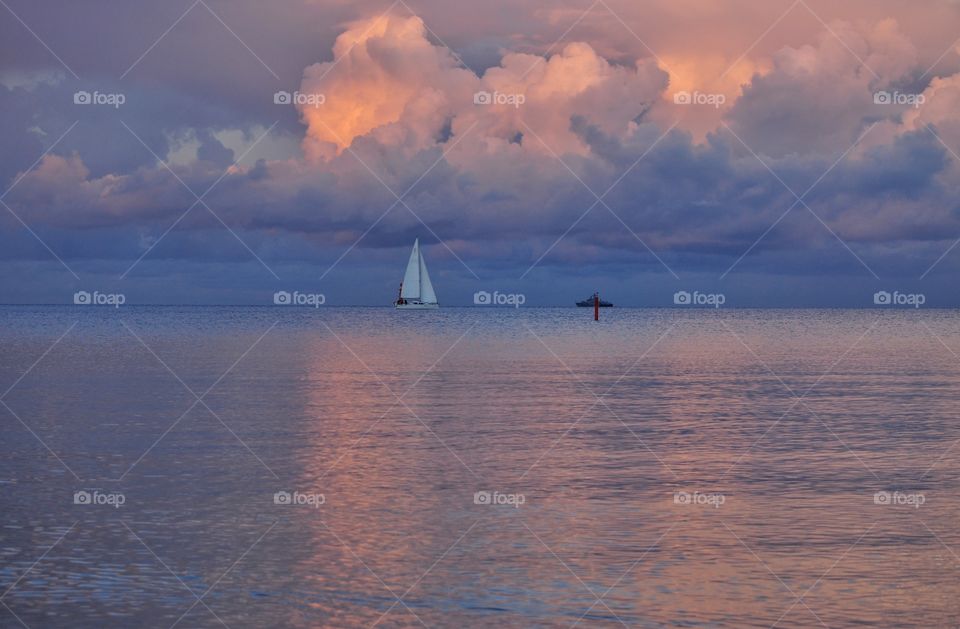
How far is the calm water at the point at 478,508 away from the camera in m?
→ 19.0

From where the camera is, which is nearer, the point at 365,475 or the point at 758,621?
the point at 758,621

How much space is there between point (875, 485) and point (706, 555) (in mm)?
9645

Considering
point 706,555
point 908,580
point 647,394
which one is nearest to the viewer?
point 908,580

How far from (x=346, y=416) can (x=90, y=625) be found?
27.8 metres

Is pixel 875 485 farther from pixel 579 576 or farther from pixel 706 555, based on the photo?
pixel 579 576

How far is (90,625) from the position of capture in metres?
17.7

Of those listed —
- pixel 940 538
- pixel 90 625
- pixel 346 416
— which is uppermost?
pixel 346 416

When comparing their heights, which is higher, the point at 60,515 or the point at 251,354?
the point at 251,354

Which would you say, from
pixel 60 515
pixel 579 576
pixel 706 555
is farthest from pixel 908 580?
pixel 60 515

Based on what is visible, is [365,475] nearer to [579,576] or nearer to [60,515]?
[60,515]

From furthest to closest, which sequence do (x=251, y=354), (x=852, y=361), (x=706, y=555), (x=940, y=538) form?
(x=251, y=354)
(x=852, y=361)
(x=940, y=538)
(x=706, y=555)

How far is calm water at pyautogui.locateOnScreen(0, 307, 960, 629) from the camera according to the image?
1900 centimetres

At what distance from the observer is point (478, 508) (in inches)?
1047

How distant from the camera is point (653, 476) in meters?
30.8
